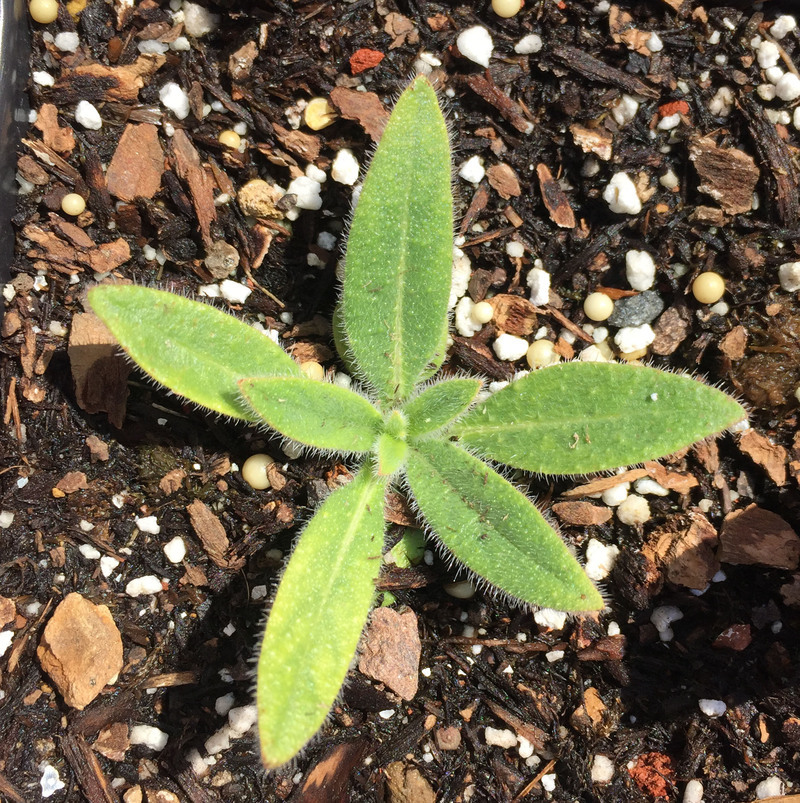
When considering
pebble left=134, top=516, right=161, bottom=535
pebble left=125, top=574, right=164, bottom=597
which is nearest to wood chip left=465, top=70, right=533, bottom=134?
pebble left=134, top=516, right=161, bottom=535

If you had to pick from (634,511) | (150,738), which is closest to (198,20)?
(634,511)

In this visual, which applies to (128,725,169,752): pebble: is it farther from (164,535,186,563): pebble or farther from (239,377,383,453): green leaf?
(239,377,383,453): green leaf

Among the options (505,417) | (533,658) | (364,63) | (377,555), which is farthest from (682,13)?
(533,658)

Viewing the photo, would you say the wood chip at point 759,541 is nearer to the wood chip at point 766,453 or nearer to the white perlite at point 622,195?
the wood chip at point 766,453

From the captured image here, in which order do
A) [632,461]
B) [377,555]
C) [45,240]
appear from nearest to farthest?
[632,461]
[377,555]
[45,240]

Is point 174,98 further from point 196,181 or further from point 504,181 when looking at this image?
point 504,181

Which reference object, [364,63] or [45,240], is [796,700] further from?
[45,240]
